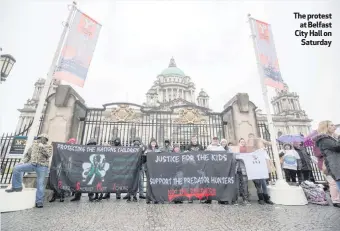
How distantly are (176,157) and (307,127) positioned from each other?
2542 inches

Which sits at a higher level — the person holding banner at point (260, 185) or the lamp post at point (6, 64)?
the lamp post at point (6, 64)

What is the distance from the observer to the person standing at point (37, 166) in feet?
18.0

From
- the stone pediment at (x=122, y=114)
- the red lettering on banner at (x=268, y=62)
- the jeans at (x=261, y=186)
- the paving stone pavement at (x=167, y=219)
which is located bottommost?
the paving stone pavement at (x=167, y=219)

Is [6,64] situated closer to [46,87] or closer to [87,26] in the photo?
[46,87]

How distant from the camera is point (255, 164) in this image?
670cm

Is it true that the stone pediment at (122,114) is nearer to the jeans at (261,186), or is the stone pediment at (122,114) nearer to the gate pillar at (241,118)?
the gate pillar at (241,118)

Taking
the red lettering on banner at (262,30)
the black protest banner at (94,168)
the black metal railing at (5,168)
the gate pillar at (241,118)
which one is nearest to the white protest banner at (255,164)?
the gate pillar at (241,118)

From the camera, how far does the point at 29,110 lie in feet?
166

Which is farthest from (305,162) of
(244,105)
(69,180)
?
(69,180)

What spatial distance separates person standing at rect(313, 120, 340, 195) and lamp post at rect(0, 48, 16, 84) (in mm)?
10456

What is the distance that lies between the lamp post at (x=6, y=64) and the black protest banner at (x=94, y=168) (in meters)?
3.59

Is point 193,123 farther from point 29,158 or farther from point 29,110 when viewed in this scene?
point 29,110

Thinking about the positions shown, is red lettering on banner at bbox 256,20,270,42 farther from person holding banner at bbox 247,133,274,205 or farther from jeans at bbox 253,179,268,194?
jeans at bbox 253,179,268,194

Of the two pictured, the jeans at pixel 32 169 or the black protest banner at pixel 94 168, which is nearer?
the jeans at pixel 32 169
